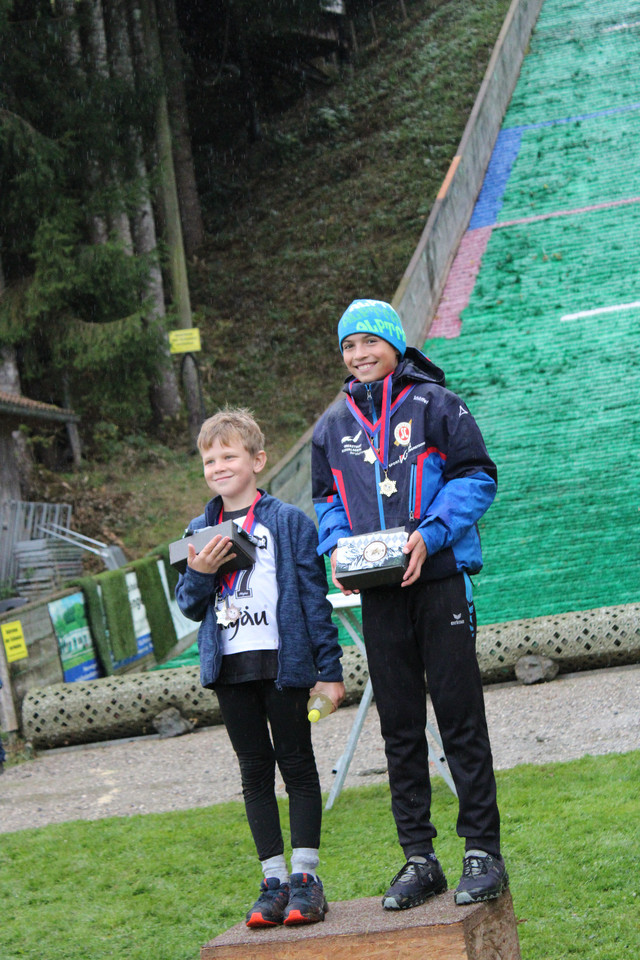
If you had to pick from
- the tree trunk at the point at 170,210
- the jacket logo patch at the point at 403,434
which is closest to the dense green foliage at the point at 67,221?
the tree trunk at the point at 170,210

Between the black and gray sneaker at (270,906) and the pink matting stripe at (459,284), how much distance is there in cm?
1149

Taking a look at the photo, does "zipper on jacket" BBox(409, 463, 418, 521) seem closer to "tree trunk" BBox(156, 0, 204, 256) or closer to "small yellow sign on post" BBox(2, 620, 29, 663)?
"small yellow sign on post" BBox(2, 620, 29, 663)

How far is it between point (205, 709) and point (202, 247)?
58.4 feet

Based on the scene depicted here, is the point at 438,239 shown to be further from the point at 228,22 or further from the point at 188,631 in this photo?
the point at 228,22

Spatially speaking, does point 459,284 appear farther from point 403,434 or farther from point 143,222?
point 403,434

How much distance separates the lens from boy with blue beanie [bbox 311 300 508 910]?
132 inches

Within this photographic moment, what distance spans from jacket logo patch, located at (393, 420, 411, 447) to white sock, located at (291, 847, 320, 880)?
4.35 ft

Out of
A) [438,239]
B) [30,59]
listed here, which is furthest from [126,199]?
[438,239]

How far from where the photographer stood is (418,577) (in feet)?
11.1

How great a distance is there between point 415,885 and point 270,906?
47 cm

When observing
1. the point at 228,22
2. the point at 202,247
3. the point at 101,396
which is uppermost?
the point at 228,22

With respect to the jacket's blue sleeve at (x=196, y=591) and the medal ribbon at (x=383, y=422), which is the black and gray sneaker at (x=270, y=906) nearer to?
the jacket's blue sleeve at (x=196, y=591)

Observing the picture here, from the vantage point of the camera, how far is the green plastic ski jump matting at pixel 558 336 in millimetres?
9727

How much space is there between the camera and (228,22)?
2552 cm
